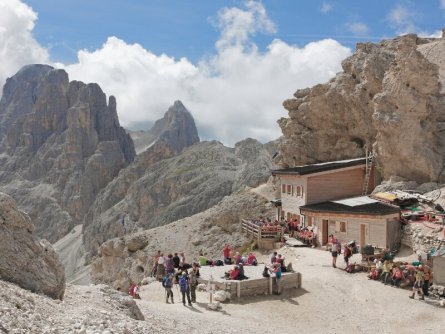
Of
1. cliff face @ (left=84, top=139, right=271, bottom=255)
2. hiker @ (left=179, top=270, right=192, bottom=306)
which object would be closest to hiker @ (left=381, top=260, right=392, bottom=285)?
hiker @ (left=179, top=270, right=192, bottom=306)

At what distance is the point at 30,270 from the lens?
48.0ft

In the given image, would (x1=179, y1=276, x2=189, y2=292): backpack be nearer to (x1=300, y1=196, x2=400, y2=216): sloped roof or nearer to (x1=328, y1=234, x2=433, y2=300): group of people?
(x1=328, y1=234, x2=433, y2=300): group of people

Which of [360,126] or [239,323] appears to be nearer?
[239,323]

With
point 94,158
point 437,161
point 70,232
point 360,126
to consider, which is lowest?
point 70,232

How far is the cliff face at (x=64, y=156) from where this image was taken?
16912 centimetres

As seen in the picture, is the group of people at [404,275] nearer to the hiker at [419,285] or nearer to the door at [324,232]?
the hiker at [419,285]

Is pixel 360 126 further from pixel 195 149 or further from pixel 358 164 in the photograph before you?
pixel 195 149

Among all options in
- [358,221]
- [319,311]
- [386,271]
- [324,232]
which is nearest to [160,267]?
[319,311]

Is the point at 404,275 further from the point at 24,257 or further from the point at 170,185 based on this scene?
the point at 170,185

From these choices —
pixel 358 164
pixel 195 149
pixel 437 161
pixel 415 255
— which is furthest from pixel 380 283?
pixel 195 149

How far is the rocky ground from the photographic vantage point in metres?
12.4

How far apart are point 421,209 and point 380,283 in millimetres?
9940

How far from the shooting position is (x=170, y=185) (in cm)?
13900

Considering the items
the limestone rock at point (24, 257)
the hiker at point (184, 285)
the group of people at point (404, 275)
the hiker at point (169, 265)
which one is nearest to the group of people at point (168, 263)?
the hiker at point (169, 265)
